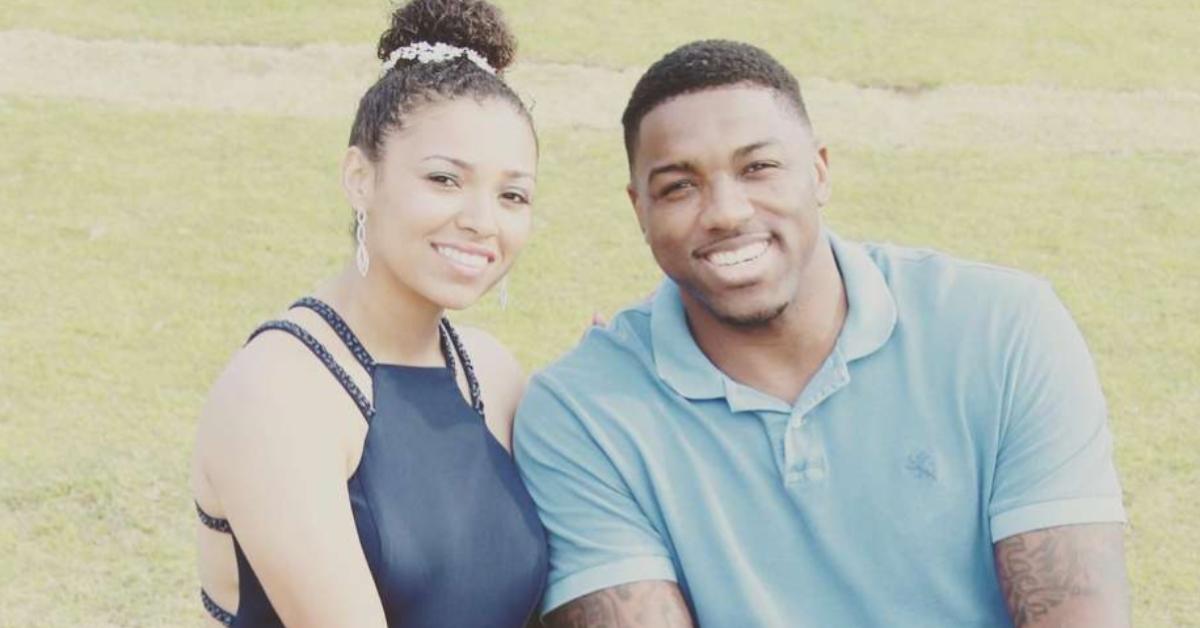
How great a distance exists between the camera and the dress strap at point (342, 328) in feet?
11.1

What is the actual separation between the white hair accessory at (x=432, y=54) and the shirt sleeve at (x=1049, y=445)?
1.33m

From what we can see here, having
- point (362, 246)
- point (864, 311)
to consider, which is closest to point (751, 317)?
point (864, 311)

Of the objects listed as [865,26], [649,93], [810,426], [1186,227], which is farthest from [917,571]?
[865,26]

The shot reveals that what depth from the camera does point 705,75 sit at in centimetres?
362

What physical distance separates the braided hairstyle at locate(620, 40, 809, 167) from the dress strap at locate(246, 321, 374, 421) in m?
0.84

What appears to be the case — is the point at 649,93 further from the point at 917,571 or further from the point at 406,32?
the point at 917,571

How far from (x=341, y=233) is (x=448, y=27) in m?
6.97

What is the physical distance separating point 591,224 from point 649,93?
6.98 meters

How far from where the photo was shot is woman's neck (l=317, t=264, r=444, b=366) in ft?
11.3

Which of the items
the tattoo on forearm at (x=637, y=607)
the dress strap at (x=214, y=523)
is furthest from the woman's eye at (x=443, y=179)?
the tattoo on forearm at (x=637, y=607)

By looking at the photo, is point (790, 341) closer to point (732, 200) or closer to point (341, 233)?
point (732, 200)

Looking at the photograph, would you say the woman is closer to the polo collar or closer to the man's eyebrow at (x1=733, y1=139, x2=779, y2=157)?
the man's eyebrow at (x1=733, y1=139, x2=779, y2=157)

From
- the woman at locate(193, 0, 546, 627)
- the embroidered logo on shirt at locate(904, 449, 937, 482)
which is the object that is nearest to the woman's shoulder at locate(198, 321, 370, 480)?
the woman at locate(193, 0, 546, 627)

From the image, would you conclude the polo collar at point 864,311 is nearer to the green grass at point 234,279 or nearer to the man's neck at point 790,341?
the man's neck at point 790,341
